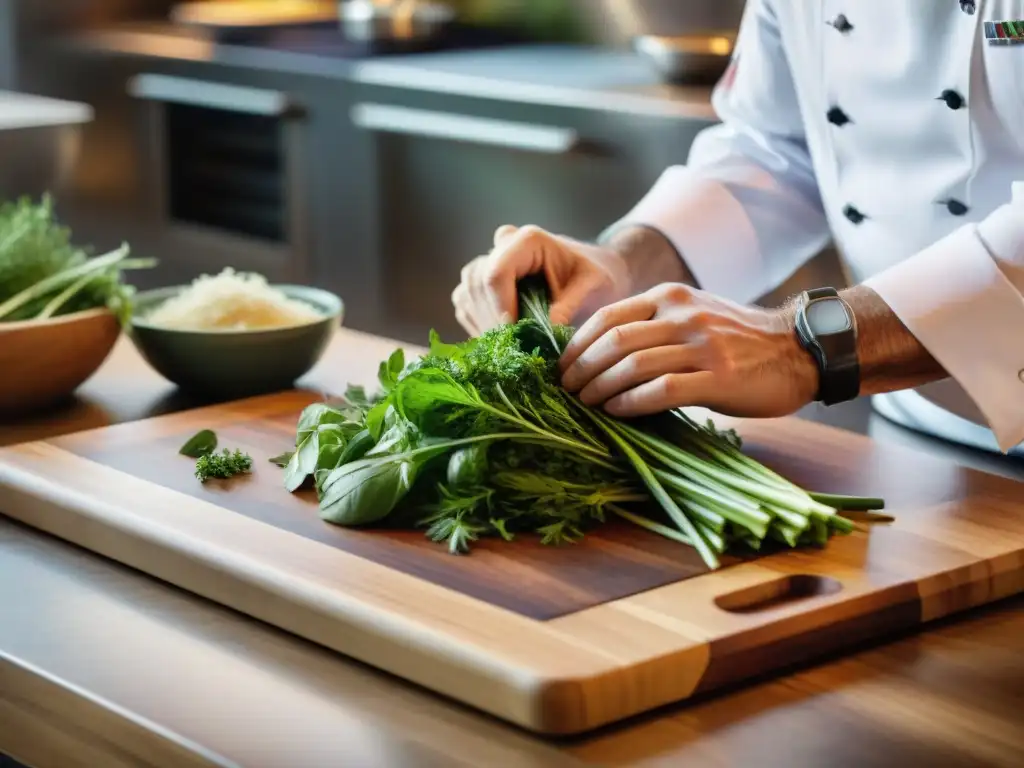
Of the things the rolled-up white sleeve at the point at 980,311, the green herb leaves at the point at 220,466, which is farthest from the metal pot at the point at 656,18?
the green herb leaves at the point at 220,466

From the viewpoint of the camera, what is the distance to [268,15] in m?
4.36

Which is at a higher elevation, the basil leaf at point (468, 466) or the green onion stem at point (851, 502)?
the basil leaf at point (468, 466)

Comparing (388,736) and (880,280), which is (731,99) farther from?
(388,736)

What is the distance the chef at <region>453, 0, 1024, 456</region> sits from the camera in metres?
1.28

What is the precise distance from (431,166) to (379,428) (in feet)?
7.40

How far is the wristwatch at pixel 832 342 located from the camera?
1.30 meters

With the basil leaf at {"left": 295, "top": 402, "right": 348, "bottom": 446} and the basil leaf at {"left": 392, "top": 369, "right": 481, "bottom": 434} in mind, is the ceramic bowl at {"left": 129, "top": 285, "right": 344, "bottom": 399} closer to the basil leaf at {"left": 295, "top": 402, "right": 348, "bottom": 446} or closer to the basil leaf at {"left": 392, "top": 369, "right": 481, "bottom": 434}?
the basil leaf at {"left": 295, "top": 402, "right": 348, "bottom": 446}

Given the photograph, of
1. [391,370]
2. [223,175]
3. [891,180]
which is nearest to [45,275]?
[391,370]

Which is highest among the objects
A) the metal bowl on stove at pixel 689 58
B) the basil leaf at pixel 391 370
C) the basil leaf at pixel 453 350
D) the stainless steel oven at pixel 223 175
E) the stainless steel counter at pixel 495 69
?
the metal bowl on stove at pixel 689 58

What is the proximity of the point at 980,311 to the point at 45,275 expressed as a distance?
3.02 ft

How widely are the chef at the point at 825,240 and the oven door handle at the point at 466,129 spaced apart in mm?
1159

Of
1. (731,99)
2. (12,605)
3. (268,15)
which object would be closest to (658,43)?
(731,99)

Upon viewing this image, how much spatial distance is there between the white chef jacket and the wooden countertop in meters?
0.30

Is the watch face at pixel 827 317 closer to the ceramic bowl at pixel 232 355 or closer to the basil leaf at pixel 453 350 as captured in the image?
the basil leaf at pixel 453 350
